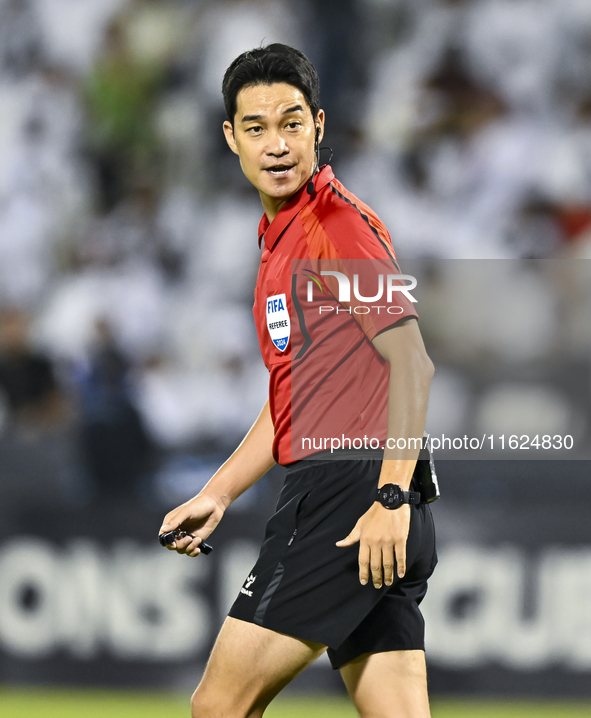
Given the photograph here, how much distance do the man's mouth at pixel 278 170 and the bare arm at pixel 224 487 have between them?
1.97 feet

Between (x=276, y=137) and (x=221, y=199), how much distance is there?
4.76 metres

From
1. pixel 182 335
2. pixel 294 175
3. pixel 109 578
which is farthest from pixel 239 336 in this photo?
pixel 294 175

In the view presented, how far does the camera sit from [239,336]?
252 inches

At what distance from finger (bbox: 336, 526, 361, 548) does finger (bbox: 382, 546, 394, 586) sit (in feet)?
0.36

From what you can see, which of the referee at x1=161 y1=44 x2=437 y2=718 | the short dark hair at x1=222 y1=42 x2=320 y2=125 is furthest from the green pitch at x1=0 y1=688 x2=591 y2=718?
the short dark hair at x1=222 y1=42 x2=320 y2=125

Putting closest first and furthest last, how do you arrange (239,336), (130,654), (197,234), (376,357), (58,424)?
(376,357)
(130,654)
(58,424)
(239,336)
(197,234)

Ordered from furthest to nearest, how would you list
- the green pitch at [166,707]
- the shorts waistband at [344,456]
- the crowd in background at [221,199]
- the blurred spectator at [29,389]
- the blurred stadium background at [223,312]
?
1. the blurred spectator at [29,389]
2. the crowd in background at [221,199]
3. the blurred stadium background at [223,312]
4. the green pitch at [166,707]
5. the shorts waistband at [344,456]

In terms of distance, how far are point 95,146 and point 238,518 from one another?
376 cm

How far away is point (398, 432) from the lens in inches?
79.6

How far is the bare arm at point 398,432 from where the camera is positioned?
6.64ft

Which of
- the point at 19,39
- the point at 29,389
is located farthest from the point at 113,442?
the point at 19,39

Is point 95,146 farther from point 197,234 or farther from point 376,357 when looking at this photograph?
point 376,357

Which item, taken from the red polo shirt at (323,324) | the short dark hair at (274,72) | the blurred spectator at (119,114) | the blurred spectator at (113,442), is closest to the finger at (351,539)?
the red polo shirt at (323,324)

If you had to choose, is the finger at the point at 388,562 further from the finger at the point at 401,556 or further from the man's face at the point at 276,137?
the man's face at the point at 276,137
